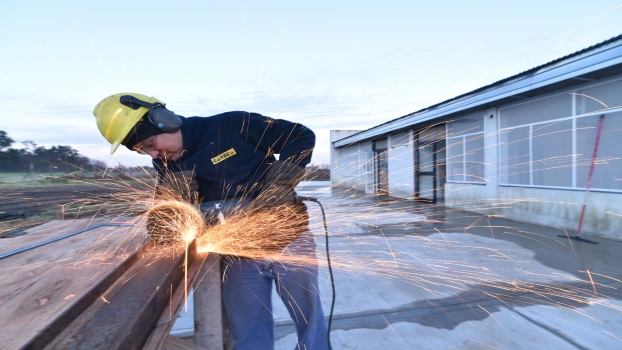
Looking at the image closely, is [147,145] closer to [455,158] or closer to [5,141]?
[5,141]

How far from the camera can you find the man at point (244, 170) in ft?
6.12

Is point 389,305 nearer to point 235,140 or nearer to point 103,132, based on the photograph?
point 235,140

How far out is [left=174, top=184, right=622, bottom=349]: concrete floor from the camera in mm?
2521

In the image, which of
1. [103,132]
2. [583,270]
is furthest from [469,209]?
[103,132]

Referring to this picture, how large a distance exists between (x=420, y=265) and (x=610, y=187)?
4362 millimetres

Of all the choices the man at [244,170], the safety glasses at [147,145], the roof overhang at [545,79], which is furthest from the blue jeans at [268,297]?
the roof overhang at [545,79]

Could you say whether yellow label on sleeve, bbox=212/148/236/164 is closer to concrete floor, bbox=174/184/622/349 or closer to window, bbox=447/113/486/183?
concrete floor, bbox=174/184/622/349

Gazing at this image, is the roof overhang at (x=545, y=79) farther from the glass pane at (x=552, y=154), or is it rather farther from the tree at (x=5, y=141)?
the tree at (x=5, y=141)

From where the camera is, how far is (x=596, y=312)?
9.26 feet

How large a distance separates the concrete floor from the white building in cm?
91

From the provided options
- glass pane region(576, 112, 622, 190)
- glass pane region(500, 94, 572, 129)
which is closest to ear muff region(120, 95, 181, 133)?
glass pane region(576, 112, 622, 190)

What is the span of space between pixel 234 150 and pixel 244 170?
0.14 meters

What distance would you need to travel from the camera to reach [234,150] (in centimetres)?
199

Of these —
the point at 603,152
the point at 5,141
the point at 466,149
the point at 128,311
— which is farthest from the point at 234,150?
the point at 466,149
